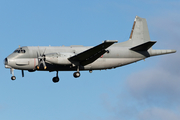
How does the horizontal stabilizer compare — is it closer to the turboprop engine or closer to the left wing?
the left wing

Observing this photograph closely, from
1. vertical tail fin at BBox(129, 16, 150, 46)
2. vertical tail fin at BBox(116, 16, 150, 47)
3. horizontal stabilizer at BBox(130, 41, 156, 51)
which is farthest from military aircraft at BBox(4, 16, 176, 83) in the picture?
vertical tail fin at BBox(129, 16, 150, 46)

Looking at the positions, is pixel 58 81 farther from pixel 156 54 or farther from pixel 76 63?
pixel 156 54

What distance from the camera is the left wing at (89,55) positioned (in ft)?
124

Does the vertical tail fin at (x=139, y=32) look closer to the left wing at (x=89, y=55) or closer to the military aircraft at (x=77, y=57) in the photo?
the military aircraft at (x=77, y=57)

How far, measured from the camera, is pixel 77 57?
39.2 meters

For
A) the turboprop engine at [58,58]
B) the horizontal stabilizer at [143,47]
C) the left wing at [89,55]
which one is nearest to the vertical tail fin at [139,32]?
the horizontal stabilizer at [143,47]

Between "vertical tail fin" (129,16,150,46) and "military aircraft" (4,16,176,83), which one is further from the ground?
"vertical tail fin" (129,16,150,46)

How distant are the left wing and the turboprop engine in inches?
18.8

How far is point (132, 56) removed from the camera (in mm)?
43781

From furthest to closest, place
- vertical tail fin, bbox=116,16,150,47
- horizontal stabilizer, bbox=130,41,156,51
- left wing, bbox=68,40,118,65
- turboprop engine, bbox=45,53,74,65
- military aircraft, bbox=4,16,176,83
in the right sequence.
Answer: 1. vertical tail fin, bbox=116,16,150,47
2. horizontal stabilizer, bbox=130,41,156,51
3. military aircraft, bbox=4,16,176,83
4. turboprop engine, bbox=45,53,74,65
5. left wing, bbox=68,40,118,65

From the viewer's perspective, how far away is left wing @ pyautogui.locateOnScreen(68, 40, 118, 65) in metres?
37.9

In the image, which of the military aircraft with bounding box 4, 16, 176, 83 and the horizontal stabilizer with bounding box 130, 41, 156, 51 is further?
the horizontal stabilizer with bounding box 130, 41, 156, 51

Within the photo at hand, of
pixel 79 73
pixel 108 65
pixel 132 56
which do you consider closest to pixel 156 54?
pixel 132 56

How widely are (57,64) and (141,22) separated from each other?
13281 millimetres
